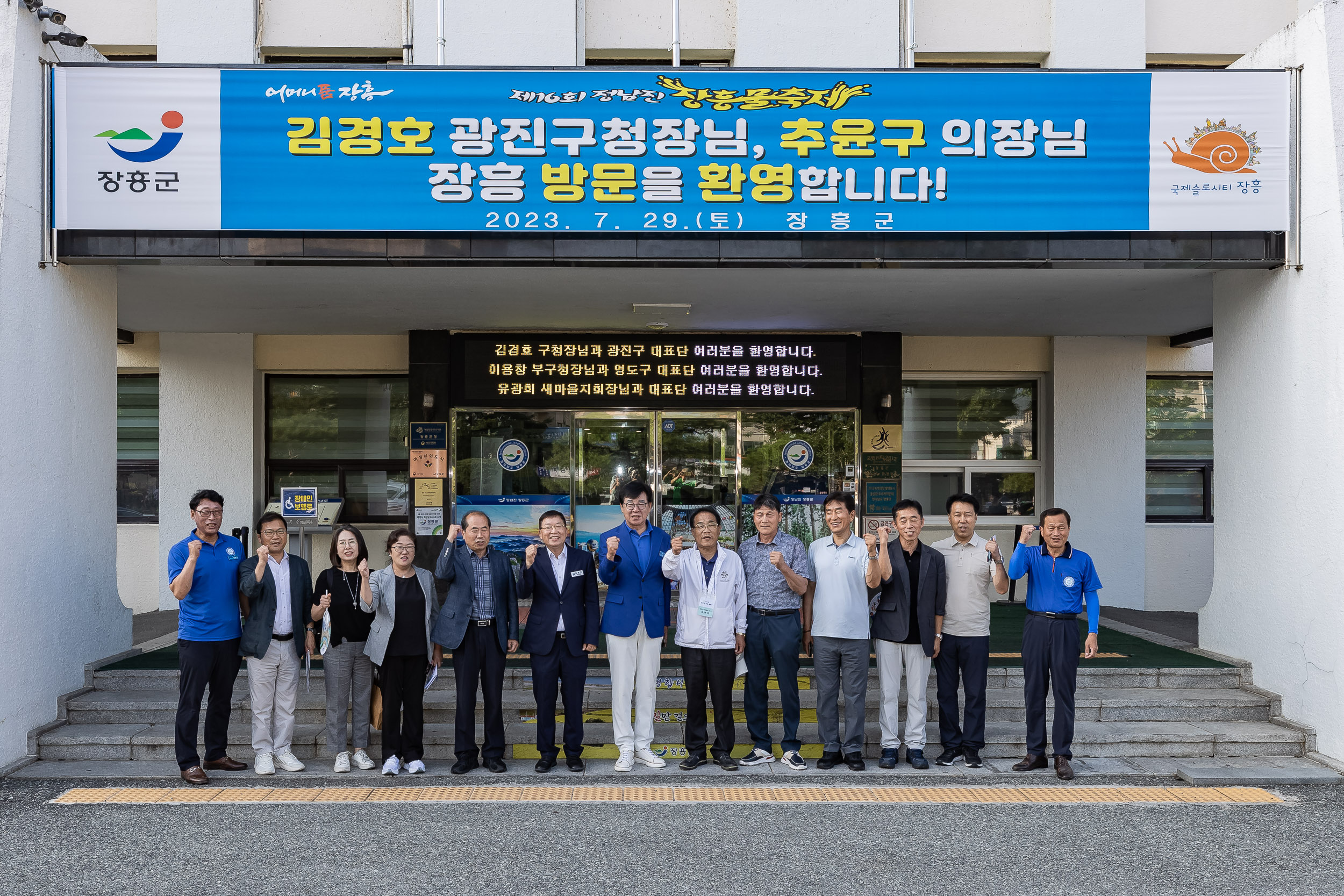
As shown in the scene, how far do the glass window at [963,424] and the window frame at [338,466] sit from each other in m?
5.94

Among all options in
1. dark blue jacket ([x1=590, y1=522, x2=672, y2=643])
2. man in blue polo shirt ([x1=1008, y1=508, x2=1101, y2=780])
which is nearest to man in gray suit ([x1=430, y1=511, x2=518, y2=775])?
dark blue jacket ([x1=590, y1=522, x2=672, y2=643])

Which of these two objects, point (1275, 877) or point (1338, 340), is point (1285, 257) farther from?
point (1275, 877)

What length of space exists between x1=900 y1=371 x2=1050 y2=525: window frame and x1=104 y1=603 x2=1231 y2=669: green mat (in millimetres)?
2180

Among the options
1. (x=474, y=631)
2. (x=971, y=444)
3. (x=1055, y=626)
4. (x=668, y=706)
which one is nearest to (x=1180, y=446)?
(x=971, y=444)

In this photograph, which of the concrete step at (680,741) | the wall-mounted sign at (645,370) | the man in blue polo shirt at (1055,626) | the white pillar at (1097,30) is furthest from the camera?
the wall-mounted sign at (645,370)

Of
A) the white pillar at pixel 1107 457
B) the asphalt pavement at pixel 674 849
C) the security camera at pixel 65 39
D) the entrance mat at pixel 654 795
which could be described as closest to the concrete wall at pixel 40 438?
the security camera at pixel 65 39

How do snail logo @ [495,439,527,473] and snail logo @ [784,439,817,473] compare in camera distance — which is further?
snail logo @ [784,439,817,473]

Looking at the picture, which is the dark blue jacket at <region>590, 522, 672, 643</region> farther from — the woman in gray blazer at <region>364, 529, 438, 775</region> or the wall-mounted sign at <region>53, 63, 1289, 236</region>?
the wall-mounted sign at <region>53, 63, 1289, 236</region>

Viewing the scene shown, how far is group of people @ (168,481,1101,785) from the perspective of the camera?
5.38 meters

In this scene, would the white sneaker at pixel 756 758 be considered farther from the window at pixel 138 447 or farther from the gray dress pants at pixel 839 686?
the window at pixel 138 447

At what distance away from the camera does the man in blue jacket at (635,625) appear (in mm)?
5547

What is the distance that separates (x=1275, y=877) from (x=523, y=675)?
4.59 metres

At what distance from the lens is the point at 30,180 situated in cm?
600

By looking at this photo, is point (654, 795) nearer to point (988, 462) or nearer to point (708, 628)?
point (708, 628)
